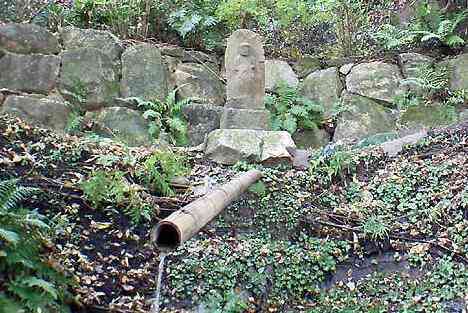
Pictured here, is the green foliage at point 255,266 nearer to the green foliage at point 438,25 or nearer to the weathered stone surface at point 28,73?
the weathered stone surface at point 28,73

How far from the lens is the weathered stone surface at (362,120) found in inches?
332

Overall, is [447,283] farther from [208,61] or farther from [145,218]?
[208,61]

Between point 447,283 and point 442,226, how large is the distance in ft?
2.39

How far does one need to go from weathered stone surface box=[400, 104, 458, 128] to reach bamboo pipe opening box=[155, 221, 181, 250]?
6.18 meters

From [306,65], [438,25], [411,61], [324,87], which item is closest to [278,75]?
[306,65]

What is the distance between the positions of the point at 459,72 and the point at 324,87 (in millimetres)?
2136

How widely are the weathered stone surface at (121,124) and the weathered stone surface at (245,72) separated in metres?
1.53

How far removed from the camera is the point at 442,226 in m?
4.59

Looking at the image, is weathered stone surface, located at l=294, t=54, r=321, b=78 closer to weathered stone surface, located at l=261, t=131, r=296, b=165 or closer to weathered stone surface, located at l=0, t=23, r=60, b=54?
weathered stone surface, located at l=261, t=131, r=296, b=165

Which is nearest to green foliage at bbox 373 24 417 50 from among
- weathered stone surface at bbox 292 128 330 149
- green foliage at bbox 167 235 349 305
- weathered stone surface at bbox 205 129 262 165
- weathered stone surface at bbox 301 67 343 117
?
weathered stone surface at bbox 301 67 343 117

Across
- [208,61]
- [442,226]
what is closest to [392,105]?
[208,61]

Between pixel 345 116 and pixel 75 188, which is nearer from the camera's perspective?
pixel 75 188

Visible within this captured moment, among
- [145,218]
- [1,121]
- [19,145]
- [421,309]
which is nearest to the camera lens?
[421,309]

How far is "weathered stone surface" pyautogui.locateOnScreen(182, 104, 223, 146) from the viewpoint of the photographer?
8.04 meters
